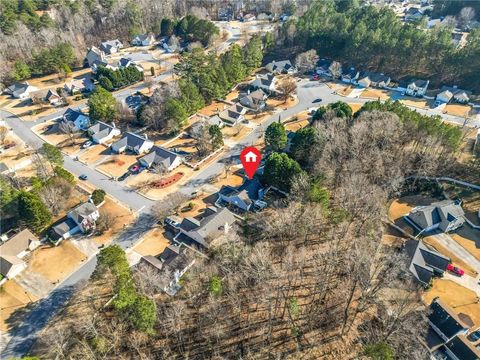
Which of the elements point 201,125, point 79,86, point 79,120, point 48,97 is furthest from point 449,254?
point 48,97

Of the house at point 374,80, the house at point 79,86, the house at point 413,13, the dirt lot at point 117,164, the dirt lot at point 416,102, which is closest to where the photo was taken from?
the dirt lot at point 117,164

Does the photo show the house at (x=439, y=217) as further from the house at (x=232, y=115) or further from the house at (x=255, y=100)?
the house at (x=255, y=100)

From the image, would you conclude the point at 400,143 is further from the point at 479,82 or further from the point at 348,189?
the point at 479,82

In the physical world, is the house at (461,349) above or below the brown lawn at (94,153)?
below

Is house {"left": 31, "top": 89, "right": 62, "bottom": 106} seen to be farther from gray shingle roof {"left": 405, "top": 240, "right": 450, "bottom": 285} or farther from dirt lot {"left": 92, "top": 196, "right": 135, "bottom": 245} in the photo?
gray shingle roof {"left": 405, "top": 240, "right": 450, "bottom": 285}

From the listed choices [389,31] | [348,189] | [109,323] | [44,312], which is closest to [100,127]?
[44,312]

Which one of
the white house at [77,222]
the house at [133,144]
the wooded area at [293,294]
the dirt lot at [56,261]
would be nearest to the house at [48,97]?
the house at [133,144]
